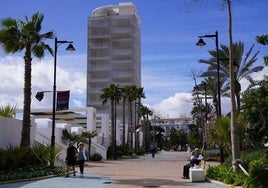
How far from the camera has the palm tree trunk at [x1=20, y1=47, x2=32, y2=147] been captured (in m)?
22.7

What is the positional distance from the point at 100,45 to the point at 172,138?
4976 cm

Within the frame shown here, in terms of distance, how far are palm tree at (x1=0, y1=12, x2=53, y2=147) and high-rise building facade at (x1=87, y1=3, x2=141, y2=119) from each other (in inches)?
3346

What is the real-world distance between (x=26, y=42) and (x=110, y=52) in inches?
3500

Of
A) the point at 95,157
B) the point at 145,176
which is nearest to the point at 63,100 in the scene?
the point at 145,176

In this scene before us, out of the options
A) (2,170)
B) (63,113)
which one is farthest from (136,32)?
(2,170)

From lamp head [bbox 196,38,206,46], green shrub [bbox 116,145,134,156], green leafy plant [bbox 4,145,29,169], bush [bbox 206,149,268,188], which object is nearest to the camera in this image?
bush [bbox 206,149,268,188]

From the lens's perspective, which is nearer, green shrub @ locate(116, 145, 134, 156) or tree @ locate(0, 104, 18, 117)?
tree @ locate(0, 104, 18, 117)

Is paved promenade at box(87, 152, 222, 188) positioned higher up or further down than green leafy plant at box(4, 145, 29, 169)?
further down

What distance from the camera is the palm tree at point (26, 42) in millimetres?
22953

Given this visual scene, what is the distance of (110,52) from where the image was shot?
4419 inches

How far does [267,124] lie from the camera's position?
26047 mm

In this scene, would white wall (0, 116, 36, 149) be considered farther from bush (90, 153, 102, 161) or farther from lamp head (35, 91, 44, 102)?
bush (90, 153, 102, 161)

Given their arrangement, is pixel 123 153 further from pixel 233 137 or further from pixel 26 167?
pixel 233 137

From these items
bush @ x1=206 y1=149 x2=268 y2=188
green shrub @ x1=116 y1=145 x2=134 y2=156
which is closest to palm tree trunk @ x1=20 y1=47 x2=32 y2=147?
bush @ x1=206 y1=149 x2=268 y2=188
